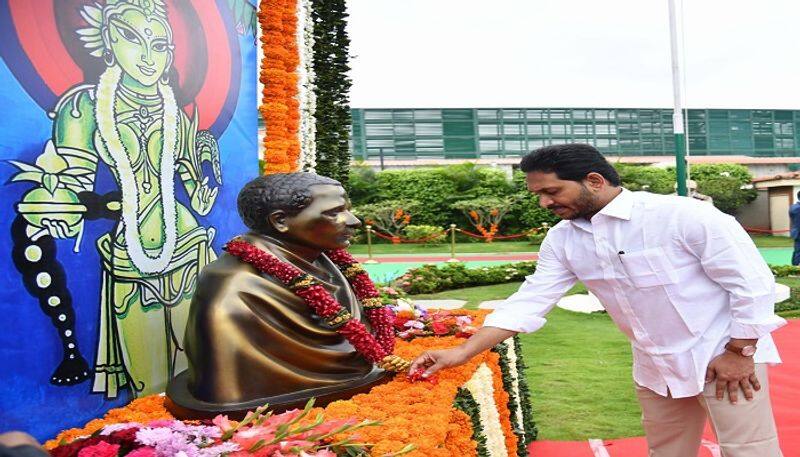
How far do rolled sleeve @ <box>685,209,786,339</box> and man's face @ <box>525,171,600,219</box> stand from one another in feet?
1.16

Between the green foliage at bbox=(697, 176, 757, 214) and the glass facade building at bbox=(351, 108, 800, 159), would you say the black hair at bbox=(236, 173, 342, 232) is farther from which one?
the glass facade building at bbox=(351, 108, 800, 159)

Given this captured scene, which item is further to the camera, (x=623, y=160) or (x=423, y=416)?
(x=623, y=160)

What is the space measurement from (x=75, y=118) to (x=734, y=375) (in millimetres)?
2721

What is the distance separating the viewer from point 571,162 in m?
2.28

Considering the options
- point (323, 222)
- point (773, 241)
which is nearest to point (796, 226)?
point (773, 241)

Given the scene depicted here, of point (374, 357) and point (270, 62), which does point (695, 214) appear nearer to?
point (374, 357)

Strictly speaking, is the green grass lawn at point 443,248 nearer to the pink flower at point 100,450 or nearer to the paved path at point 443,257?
the paved path at point 443,257

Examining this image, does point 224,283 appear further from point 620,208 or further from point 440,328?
point 440,328

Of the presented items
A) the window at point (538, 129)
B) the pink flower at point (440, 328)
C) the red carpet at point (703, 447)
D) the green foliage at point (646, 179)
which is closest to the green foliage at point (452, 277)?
the red carpet at point (703, 447)

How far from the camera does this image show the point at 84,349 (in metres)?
2.67

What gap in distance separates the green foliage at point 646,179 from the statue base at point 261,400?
787 inches

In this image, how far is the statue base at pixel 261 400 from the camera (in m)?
2.17

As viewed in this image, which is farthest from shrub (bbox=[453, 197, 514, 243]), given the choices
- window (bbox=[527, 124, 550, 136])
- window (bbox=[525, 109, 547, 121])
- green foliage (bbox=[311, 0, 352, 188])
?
green foliage (bbox=[311, 0, 352, 188])

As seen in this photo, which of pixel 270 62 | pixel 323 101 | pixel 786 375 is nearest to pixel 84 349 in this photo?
pixel 270 62
